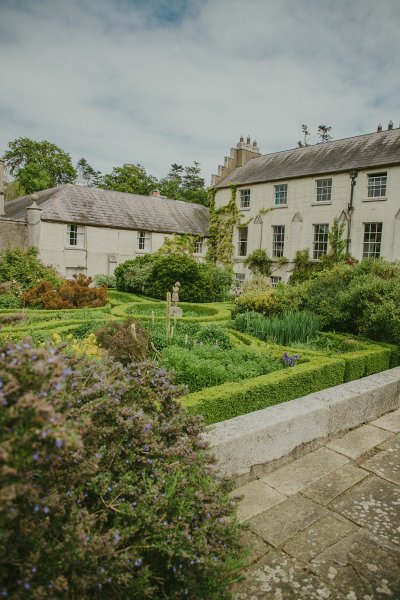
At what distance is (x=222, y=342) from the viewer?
704 centimetres

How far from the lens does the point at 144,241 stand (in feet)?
86.1

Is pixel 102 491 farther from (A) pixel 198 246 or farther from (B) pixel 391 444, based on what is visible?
(A) pixel 198 246

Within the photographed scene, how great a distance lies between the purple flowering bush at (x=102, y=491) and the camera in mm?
1608

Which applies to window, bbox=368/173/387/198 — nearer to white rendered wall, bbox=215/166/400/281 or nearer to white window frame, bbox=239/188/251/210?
white rendered wall, bbox=215/166/400/281

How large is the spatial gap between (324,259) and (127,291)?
11.2 meters

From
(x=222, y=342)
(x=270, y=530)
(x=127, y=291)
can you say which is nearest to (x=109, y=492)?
(x=270, y=530)

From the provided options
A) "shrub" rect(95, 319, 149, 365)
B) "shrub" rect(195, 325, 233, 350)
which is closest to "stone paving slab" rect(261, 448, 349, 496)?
"shrub" rect(95, 319, 149, 365)

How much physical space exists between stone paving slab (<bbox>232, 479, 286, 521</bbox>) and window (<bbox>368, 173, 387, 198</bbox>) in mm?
19880

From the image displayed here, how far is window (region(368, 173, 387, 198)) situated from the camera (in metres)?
19.7

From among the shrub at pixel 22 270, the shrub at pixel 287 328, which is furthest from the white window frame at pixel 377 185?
the shrub at pixel 22 270

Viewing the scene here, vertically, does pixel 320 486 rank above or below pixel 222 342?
below

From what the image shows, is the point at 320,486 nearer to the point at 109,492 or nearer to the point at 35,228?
the point at 109,492

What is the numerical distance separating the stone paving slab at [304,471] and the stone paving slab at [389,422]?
1.23 metres

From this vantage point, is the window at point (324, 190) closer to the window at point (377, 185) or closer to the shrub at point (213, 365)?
the window at point (377, 185)
